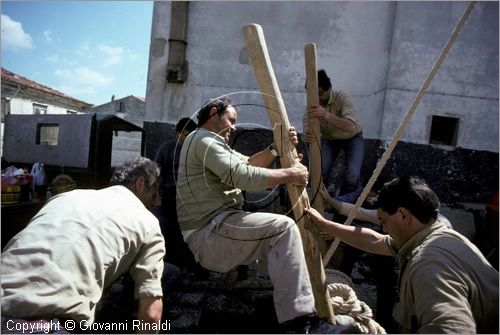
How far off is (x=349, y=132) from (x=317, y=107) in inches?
49.0

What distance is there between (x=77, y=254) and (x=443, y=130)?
6.71 meters

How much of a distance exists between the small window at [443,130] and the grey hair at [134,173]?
18.9 feet

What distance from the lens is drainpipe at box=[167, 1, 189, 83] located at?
6.36m

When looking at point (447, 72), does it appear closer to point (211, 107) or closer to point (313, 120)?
point (313, 120)

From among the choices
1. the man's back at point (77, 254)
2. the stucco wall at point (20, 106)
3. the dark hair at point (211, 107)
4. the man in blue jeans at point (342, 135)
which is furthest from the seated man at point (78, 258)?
the stucco wall at point (20, 106)

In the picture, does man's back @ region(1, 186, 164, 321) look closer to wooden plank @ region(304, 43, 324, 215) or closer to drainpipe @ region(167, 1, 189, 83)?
wooden plank @ region(304, 43, 324, 215)

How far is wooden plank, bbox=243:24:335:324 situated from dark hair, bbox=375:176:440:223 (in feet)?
1.79

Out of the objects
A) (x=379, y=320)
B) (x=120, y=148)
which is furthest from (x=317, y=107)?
(x=120, y=148)

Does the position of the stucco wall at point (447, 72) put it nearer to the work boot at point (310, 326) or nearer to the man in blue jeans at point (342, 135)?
the man in blue jeans at point (342, 135)

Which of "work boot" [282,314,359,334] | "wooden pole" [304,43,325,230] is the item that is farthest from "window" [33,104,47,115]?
"work boot" [282,314,359,334]

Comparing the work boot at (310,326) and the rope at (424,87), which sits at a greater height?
the rope at (424,87)

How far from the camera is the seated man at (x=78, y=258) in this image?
1.40m

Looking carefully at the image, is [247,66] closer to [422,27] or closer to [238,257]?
[422,27]

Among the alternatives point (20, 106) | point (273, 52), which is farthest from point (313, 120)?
point (20, 106)
